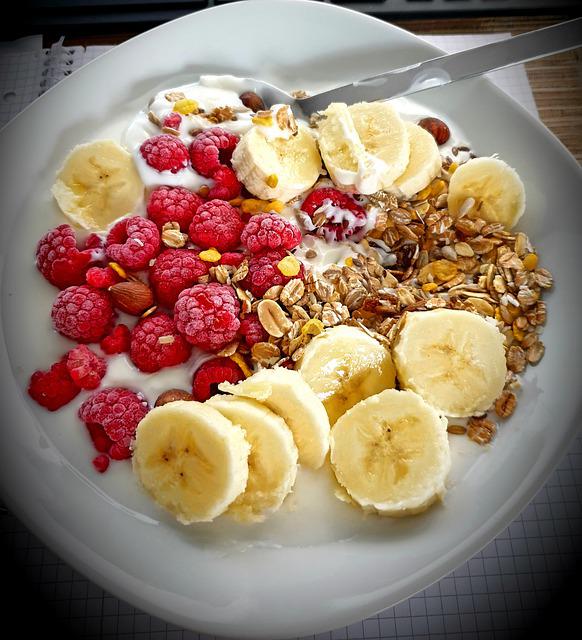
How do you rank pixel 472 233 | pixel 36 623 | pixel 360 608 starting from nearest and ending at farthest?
pixel 360 608
pixel 36 623
pixel 472 233

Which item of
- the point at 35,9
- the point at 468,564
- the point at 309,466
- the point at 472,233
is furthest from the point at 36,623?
the point at 35,9

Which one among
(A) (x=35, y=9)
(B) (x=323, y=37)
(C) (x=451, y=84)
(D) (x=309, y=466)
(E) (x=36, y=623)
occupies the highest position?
(A) (x=35, y=9)

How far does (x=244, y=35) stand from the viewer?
4.95 feet

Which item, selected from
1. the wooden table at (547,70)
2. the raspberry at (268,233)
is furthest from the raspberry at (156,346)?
the wooden table at (547,70)

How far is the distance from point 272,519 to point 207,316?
38cm

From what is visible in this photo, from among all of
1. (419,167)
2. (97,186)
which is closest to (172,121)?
(97,186)

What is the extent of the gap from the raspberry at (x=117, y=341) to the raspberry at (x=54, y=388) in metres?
0.08

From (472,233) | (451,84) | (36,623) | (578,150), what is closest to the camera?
(36,623)

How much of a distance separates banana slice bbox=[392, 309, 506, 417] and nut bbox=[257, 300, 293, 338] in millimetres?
220

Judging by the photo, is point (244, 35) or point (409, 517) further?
point (244, 35)

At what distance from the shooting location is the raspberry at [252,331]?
1.16m

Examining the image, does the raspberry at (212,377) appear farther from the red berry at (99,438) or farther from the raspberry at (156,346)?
the red berry at (99,438)

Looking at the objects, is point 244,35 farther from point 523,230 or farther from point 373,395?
point 373,395

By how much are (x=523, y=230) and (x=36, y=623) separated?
4.08 ft
